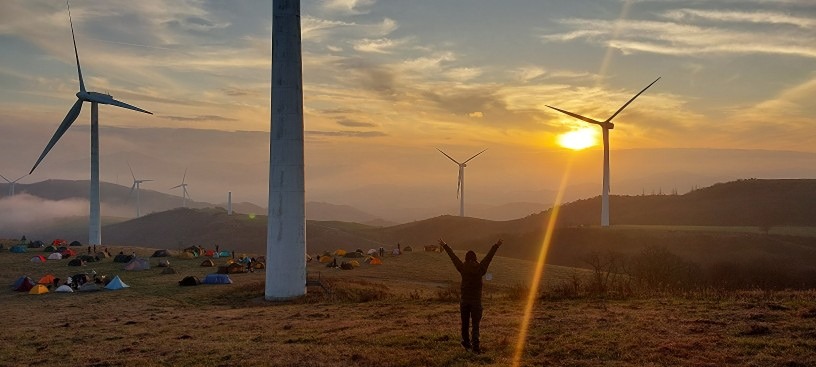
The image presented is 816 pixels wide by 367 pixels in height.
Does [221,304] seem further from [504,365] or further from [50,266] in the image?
[50,266]

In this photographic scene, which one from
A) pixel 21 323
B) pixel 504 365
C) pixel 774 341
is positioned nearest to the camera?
pixel 504 365

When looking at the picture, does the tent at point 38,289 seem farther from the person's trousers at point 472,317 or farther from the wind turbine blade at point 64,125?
the person's trousers at point 472,317

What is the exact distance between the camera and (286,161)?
4162 centimetres

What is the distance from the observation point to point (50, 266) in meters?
71.8

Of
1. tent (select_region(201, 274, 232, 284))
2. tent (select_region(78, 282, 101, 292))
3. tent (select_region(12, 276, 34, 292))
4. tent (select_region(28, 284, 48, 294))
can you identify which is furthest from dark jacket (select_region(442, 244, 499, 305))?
tent (select_region(12, 276, 34, 292))

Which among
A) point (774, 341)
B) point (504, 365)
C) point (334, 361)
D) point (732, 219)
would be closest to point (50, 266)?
point (334, 361)

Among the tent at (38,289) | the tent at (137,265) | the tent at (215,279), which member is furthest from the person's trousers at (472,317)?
the tent at (137,265)

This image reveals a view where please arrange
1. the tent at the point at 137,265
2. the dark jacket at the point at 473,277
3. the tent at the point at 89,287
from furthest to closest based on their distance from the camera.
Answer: the tent at the point at 137,265
the tent at the point at 89,287
the dark jacket at the point at 473,277

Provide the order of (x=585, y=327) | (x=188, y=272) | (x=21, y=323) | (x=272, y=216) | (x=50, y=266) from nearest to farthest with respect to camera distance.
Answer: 1. (x=585, y=327)
2. (x=21, y=323)
3. (x=272, y=216)
4. (x=188, y=272)
5. (x=50, y=266)

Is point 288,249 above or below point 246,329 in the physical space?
above

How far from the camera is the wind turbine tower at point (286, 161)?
4166 cm

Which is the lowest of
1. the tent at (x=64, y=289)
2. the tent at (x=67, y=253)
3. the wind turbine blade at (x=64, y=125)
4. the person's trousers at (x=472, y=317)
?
the tent at (x=64, y=289)

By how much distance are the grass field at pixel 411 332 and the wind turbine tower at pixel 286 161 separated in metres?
2.36

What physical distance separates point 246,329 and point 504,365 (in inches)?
612
